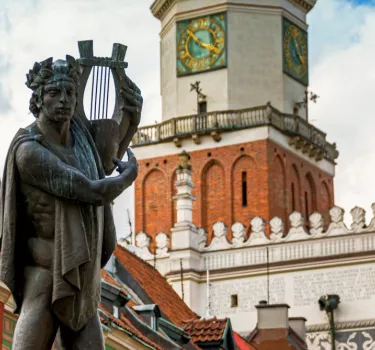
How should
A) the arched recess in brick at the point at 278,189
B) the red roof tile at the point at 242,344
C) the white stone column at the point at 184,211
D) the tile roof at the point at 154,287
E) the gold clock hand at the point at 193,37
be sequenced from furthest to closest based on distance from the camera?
1. the gold clock hand at the point at 193,37
2. the arched recess in brick at the point at 278,189
3. the white stone column at the point at 184,211
4. the red roof tile at the point at 242,344
5. the tile roof at the point at 154,287

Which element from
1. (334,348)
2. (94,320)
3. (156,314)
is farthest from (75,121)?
(334,348)

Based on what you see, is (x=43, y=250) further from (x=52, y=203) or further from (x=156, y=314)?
(x=156, y=314)

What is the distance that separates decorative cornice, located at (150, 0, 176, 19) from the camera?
55.1m

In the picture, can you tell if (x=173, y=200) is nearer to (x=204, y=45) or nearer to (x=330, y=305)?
(x=204, y=45)

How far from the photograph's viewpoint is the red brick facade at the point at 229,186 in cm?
5116

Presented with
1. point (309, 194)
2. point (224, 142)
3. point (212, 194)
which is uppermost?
point (224, 142)

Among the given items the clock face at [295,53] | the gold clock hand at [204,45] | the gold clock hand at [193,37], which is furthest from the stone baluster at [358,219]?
the gold clock hand at [193,37]

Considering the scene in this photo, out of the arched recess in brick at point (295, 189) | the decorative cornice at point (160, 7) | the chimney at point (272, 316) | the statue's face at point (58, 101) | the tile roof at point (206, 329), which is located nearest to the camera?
the statue's face at point (58, 101)

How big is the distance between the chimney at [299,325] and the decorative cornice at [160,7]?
17279mm

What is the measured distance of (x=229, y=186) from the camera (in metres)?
51.6

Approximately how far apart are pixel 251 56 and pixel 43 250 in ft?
156

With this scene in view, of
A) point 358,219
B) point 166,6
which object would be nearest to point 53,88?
point 358,219

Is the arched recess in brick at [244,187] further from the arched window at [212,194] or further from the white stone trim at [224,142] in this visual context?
the white stone trim at [224,142]

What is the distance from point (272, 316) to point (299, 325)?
227 cm
